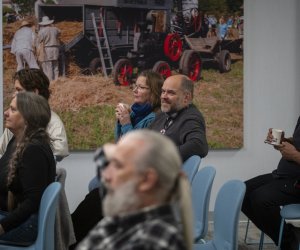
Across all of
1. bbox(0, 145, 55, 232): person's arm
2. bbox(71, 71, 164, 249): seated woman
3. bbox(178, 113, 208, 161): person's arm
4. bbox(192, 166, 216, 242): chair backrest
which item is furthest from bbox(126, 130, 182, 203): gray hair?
bbox(71, 71, 164, 249): seated woman

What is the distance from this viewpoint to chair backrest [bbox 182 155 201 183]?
149 inches

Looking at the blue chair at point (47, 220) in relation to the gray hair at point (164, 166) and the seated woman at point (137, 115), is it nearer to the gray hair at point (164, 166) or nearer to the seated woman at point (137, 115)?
the seated woman at point (137, 115)

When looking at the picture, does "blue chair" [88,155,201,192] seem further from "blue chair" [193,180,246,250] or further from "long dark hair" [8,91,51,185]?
"long dark hair" [8,91,51,185]

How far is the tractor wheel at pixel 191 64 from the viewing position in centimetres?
592

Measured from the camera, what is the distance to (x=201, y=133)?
4.16m

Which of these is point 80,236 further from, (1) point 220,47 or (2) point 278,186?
(1) point 220,47

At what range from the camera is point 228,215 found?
3074 mm

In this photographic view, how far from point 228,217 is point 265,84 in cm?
316

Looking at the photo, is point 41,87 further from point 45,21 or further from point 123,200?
point 123,200

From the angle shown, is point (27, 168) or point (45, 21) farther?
point (45, 21)

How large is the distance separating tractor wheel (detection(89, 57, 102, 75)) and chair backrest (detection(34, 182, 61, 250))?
9.16 feet

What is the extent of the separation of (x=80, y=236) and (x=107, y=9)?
7.46 ft

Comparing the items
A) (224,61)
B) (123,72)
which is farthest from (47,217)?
(224,61)

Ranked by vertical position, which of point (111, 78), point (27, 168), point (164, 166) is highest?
point (111, 78)
